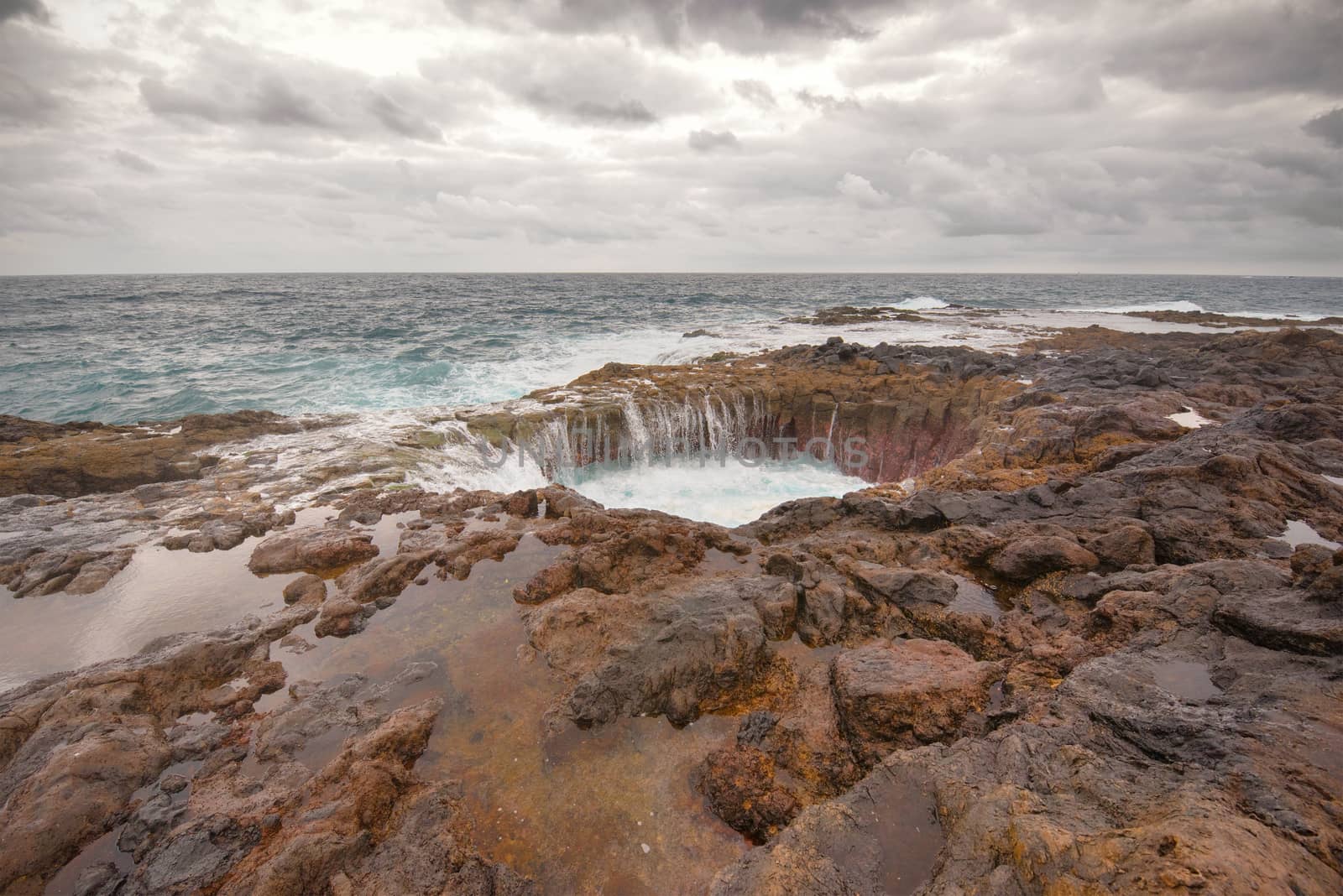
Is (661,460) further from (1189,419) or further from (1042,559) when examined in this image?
(1189,419)

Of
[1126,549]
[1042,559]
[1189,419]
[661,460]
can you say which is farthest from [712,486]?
[1189,419]

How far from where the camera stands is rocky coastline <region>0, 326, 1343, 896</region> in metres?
4.08

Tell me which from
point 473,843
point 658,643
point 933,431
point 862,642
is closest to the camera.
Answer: point 473,843

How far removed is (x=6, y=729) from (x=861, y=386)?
956 inches

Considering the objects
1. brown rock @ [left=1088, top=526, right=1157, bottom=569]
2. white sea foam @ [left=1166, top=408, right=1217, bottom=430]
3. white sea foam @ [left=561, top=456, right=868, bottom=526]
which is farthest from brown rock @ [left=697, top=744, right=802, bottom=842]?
white sea foam @ [left=1166, top=408, right=1217, bottom=430]

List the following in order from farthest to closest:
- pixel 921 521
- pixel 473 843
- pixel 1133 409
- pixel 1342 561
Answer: pixel 1133 409
pixel 921 521
pixel 1342 561
pixel 473 843

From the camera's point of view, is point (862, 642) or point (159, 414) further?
point (159, 414)

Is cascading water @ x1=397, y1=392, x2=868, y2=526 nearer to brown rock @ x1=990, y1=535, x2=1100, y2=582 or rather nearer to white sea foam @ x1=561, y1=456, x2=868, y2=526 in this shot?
white sea foam @ x1=561, y1=456, x2=868, y2=526

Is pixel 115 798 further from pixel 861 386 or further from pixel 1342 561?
pixel 861 386

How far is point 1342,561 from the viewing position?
18.6ft

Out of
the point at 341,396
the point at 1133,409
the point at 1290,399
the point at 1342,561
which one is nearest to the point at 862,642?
the point at 1342,561

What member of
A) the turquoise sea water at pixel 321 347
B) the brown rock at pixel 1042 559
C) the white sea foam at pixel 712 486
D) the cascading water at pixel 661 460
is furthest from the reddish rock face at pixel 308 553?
the turquoise sea water at pixel 321 347

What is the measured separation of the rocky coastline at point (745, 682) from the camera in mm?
4078

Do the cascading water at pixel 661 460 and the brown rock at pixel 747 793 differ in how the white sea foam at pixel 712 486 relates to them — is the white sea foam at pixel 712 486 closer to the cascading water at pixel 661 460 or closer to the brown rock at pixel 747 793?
the cascading water at pixel 661 460
